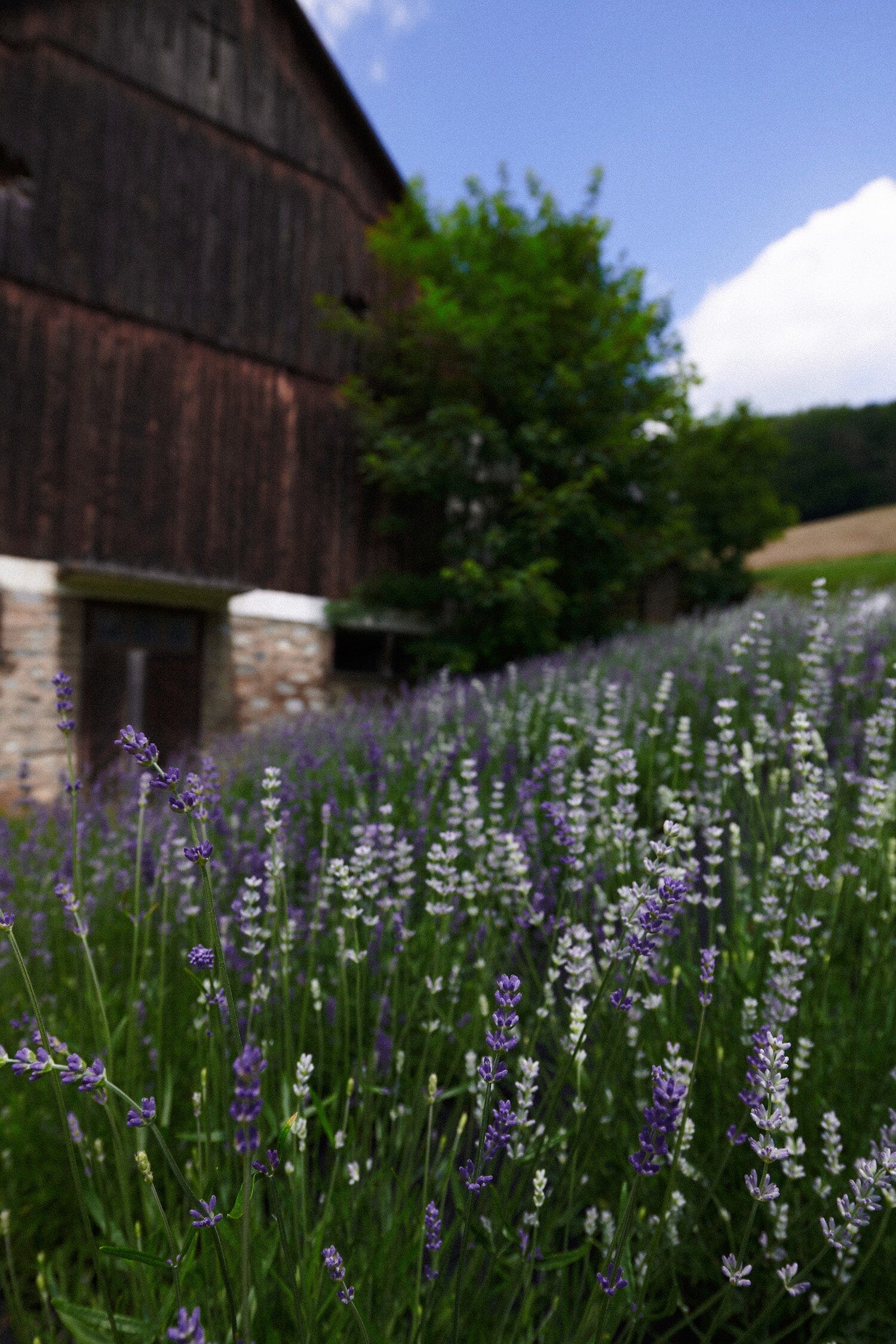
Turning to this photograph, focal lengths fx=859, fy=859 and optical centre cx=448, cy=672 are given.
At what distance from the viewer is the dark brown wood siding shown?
29.4 ft

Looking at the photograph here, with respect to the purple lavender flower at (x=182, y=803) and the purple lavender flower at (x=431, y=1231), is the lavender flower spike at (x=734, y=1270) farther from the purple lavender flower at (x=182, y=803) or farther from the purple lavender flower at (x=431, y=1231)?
the purple lavender flower at (x=182, y=803)

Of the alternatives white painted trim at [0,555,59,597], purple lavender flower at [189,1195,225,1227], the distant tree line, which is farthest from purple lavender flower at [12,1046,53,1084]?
the distant tree line

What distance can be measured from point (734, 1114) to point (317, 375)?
35.4ft

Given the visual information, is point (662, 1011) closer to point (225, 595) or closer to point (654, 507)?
point (225, 595)

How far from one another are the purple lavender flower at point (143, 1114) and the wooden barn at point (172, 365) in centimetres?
839

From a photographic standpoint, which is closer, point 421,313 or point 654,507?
point 421,313

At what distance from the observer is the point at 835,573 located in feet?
72.2

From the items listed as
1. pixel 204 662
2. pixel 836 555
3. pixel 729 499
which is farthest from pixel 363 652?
pixel 836 555

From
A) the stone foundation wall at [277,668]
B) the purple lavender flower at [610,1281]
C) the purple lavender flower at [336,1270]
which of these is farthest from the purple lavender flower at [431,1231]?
the stone foundation wall at [277,668]

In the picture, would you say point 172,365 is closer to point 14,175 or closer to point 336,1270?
point 14,175

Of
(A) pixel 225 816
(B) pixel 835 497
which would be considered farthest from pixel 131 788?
(B) pixel 835 497

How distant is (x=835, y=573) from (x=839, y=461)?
60.0 feet

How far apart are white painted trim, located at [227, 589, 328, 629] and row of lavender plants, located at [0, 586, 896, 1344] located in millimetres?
6828

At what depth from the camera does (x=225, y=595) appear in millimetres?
10016
